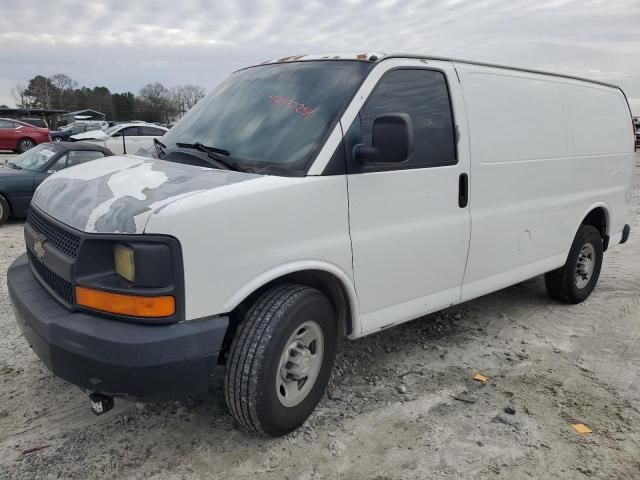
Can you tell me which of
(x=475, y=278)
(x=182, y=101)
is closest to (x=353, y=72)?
(x=475, y=278)

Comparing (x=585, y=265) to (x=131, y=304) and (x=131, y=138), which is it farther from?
(x=131, y=138)

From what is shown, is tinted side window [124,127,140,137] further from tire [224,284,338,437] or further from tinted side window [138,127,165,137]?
tire [224,284,338,437]

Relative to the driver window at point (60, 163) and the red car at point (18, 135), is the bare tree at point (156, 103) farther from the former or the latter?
the driver window at point (60, 163)

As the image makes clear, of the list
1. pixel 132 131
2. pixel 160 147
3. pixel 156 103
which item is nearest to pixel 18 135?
pixel 132 131

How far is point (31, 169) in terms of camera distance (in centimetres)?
940

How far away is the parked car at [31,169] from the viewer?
8.98 meters

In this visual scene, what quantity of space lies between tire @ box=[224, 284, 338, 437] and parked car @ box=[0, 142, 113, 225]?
273 inches

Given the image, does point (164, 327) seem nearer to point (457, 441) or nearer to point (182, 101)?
point (457, 441)

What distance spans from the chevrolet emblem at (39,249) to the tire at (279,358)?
113 centimetres

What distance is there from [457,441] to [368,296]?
0.96m

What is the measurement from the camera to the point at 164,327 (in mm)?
2488

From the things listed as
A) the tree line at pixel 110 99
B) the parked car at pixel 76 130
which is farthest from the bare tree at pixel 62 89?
the parked car at pixel 76 130

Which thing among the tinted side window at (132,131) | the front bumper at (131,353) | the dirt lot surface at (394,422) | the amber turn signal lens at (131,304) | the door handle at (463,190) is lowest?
the dirt lot surface at (394,422)

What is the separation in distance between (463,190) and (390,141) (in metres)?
1.02
